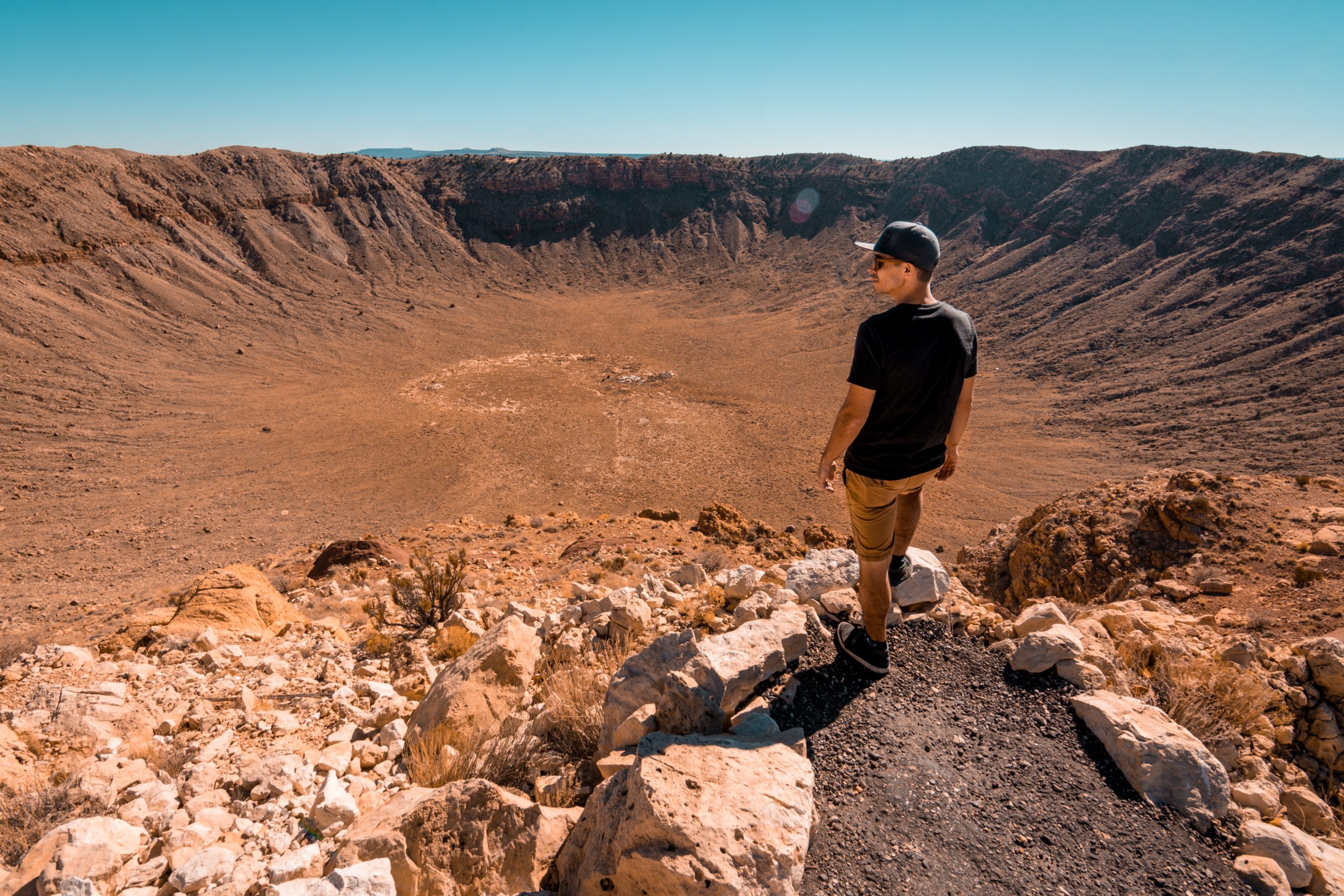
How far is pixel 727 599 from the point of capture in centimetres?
513

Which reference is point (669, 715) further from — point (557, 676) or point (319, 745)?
point (319, 745)

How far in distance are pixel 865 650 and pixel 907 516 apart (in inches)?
31.0

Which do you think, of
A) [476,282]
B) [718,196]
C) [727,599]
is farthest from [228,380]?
[718,196]

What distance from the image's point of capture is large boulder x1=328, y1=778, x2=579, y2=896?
80.1 inches

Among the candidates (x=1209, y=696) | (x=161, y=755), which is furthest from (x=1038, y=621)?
(x=161, y=755)

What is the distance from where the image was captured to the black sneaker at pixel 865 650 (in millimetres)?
3178

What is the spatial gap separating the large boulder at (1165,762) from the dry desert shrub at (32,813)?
4409 mm

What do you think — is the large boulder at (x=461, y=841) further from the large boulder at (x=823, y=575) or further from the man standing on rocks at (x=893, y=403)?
the large boulder at (x=823, y=575)

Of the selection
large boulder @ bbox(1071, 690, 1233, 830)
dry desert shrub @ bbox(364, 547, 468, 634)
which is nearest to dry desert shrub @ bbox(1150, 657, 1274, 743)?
large boulder @ bbox(1071, 690, 1233, 830)

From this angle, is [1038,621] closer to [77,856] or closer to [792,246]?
[77,856]

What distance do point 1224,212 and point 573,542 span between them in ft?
145

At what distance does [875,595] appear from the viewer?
10.3 ft

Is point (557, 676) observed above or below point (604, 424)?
above

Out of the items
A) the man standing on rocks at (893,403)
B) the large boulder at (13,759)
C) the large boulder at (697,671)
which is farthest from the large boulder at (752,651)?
the large boulder at (13,759)
